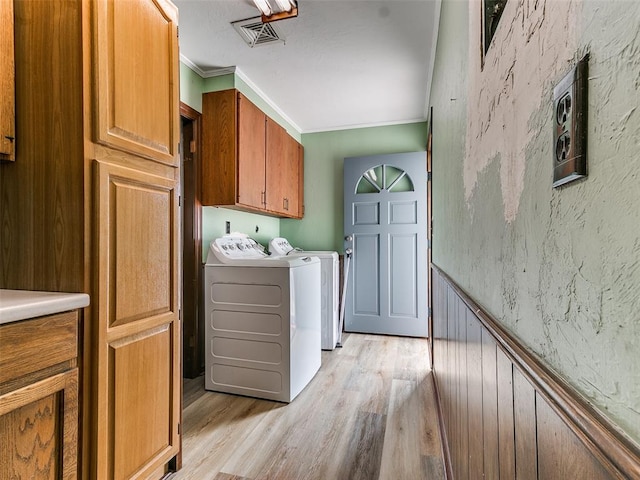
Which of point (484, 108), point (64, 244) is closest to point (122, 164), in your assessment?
point (64, 244)

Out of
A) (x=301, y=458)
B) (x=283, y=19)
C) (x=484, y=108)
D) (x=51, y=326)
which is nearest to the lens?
(x=484, y=108)

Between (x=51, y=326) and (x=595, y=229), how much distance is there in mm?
1257

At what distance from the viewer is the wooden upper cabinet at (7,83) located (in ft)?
3.56

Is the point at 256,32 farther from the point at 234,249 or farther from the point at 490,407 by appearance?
the point at 490,407

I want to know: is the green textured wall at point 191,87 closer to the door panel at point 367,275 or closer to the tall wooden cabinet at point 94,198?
the tall wooden cabinet at point 94,198

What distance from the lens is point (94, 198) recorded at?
109cm

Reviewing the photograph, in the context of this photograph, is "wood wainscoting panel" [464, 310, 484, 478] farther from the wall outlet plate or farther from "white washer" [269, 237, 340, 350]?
"white washer" [269, 237, 340, 350]

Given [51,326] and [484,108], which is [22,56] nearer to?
[51,326]

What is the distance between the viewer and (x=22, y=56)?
44.5 inches

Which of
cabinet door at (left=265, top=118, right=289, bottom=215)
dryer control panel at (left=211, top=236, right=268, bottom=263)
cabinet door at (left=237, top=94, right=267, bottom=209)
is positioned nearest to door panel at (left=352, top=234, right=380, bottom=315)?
cabinet door at (left=265, top=118, right=289, bottom=215)

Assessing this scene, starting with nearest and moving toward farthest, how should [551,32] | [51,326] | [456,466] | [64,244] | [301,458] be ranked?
[551,32]
[51,326]
[64,244]
[456,466]
[301,458]

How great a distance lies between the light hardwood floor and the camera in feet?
4.92

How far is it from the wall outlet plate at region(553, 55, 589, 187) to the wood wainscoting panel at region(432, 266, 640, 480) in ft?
0.83

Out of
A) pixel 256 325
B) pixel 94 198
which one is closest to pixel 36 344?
pixel 94 198
